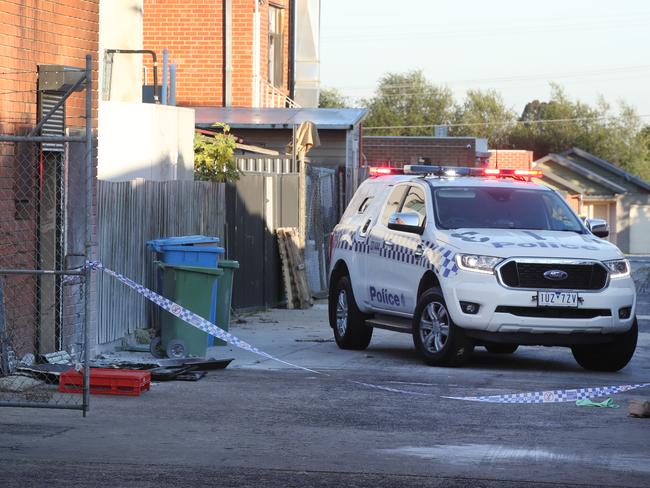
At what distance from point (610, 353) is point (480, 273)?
163 cm

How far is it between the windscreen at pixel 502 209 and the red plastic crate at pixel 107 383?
13.9 feet

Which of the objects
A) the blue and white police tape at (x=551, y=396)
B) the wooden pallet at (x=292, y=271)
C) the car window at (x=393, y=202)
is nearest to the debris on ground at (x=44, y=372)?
the blue and white police tape at (x=551, y=396)

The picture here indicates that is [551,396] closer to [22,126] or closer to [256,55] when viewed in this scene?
[22,126]

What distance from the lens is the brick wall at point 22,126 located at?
12.0 meters

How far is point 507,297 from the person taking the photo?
13.0 meters

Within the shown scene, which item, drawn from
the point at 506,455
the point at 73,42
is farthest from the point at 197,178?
the point at 506,455

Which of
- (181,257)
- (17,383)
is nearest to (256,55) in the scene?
(181,257)

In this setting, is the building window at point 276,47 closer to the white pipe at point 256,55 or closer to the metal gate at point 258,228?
the white pipe at point 256,55

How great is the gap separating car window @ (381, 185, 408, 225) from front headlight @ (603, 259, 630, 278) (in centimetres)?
272

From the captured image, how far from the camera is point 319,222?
26.0 meters

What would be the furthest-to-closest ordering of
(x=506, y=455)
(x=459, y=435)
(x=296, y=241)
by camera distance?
(x=296, y=241), (x=459, y=435), (x=506, y=455)

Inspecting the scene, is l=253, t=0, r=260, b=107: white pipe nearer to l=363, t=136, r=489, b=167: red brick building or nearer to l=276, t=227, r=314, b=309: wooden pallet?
l=276, t=227, r=314, b=309: wooden pallet

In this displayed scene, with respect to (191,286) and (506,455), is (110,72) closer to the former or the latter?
(191,286)

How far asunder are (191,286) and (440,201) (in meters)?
2.73
